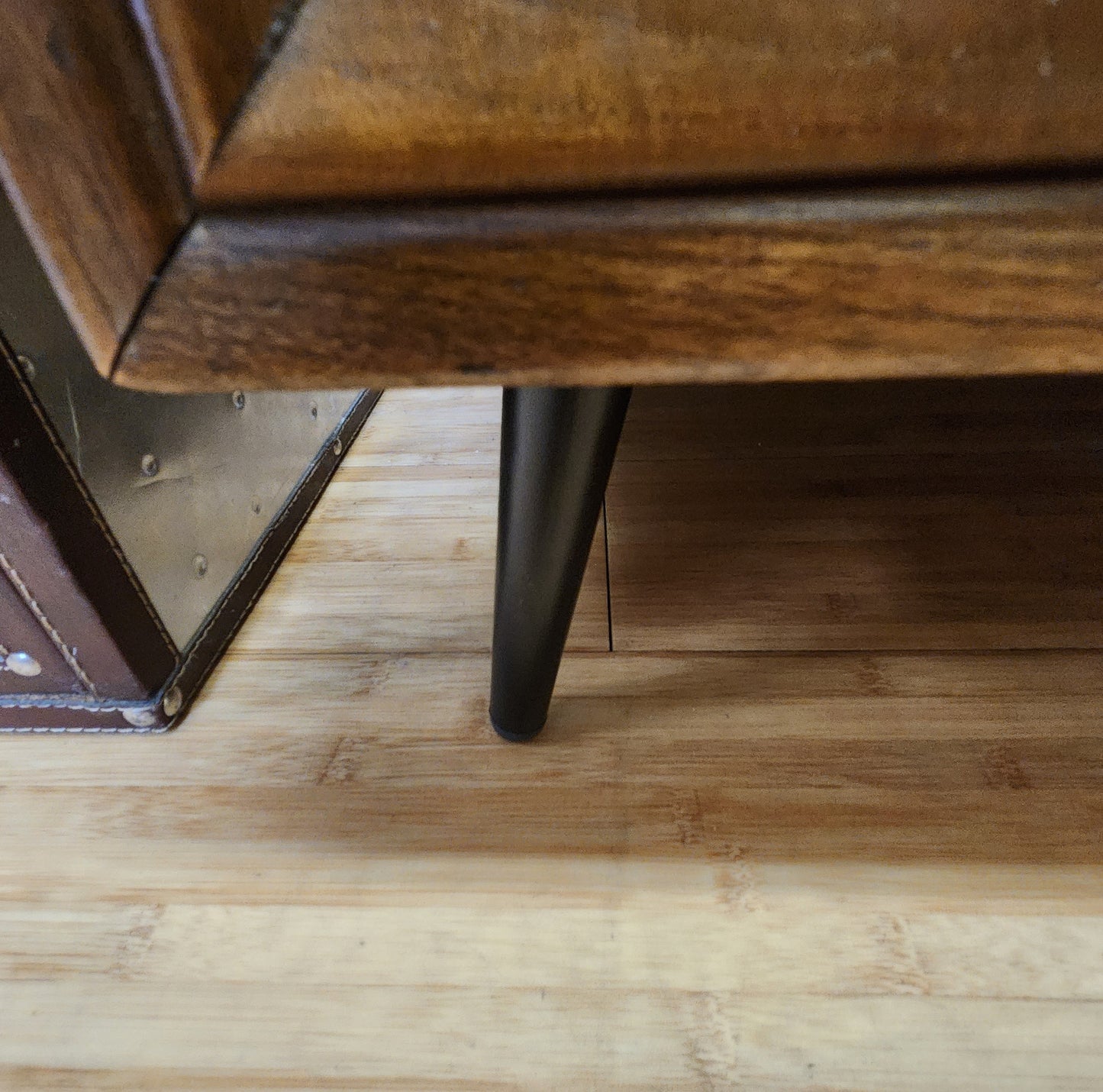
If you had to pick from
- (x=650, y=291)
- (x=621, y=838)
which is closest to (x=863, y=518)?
(x=621, y=838)

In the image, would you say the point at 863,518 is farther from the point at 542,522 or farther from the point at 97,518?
the point at 97,518

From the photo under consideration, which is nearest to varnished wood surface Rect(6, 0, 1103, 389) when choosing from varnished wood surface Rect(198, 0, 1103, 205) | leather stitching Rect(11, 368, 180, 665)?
varnished wood surface Rect(198, 0, 1103, 205)

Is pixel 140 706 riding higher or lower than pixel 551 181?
Answer: lower

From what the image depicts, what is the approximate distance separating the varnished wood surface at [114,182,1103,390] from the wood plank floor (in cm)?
22

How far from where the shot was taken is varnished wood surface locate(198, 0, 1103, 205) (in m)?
0.15

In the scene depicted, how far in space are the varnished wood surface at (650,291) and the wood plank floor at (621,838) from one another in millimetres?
224

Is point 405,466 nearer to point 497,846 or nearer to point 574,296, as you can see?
point 497,846

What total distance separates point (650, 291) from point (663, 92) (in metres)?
0.04

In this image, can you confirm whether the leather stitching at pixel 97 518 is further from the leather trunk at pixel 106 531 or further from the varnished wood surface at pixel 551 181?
the varnished wood surface at pixel 551 181

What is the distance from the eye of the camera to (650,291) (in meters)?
0.17

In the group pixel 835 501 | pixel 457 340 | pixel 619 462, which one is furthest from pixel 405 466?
pixel 457 340

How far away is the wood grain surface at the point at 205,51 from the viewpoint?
6.1 inches

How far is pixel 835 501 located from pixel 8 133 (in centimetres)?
52

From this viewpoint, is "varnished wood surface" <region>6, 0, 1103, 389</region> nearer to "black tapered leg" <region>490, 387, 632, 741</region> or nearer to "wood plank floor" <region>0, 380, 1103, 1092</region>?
"black tapered leg" <region>490, 387, 632, 741</region>
